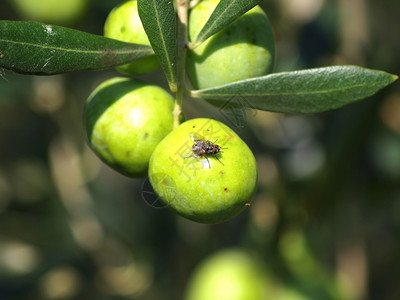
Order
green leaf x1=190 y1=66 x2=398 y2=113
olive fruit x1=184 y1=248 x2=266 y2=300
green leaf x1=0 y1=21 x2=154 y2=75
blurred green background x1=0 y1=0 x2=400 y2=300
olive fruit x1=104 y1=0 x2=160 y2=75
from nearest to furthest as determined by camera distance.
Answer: green leaf x1=0 y1=21 x2=154 y2=75
green leaf x1=190 y1=66 x2=398 y2=113
olive fruit x1=104 y1=0 x2=160 y2=75
olive fruit x1=184 y1=248 x2=266 y2=300
blurred green background x1=0 y1=0 x2=400 y2=300

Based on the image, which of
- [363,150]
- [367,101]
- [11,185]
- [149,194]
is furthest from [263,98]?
[11,185]

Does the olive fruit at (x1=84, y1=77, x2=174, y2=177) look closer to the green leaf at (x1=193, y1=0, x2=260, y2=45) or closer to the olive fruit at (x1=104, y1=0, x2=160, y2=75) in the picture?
the olive fruit at (x1=104, y1=0, x2=160, y2=75)

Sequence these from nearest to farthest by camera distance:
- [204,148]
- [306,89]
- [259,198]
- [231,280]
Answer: [204,148] → [306,89] → [231,280] → [259,198]

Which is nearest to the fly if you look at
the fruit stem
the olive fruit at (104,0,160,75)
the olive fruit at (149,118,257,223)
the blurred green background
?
the olive fruit at (149,118,257,223)

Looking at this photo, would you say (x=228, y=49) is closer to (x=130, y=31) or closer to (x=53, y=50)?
(x=130, y=31)

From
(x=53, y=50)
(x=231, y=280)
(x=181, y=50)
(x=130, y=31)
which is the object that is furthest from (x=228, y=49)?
(x=231, y=280)

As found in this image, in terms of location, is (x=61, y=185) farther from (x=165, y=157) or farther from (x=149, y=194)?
(x=165, y=157)
